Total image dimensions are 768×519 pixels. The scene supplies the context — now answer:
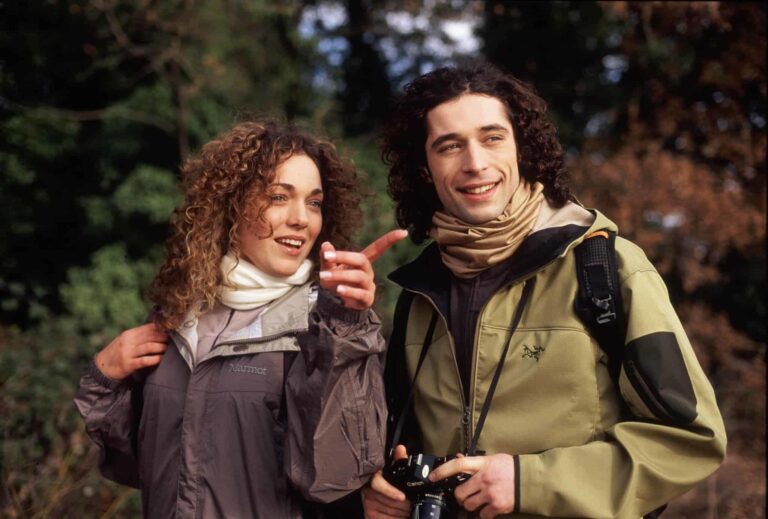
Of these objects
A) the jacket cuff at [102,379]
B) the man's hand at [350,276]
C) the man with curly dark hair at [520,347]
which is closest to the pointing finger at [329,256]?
the man's hand at [350,276]

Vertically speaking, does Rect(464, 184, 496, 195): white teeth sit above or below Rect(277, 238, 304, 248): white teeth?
above

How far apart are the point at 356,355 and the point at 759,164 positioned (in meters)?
6.59

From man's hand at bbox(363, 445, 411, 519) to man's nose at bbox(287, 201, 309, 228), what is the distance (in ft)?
2.74

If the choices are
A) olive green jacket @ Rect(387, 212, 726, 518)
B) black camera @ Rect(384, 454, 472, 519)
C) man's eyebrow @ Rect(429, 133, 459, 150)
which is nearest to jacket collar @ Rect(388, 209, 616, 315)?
olive green jacket @ Rect(387, 212, 726, 518)

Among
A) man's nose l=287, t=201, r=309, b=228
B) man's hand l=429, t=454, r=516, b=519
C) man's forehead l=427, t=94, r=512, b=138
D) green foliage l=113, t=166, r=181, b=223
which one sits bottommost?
man's hand l=429, t=454, r=516, b=519

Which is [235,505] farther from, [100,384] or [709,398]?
[709,398]

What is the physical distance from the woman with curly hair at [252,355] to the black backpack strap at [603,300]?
1.92ft

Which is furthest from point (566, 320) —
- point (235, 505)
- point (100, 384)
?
point (100, 384)

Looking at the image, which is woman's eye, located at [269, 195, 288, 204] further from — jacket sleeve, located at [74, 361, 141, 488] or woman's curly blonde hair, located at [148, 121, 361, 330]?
jacket sleeve, located at [74, 361, 141, 488]

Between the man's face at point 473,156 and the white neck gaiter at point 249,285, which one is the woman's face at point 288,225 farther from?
the man's face at point 473,156

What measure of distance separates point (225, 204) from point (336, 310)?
2.86 ft

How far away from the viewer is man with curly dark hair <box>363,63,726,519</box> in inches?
79.0

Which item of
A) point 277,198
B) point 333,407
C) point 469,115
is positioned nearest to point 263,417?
point 333,407

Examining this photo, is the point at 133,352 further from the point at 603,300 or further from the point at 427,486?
the point at 603,300
